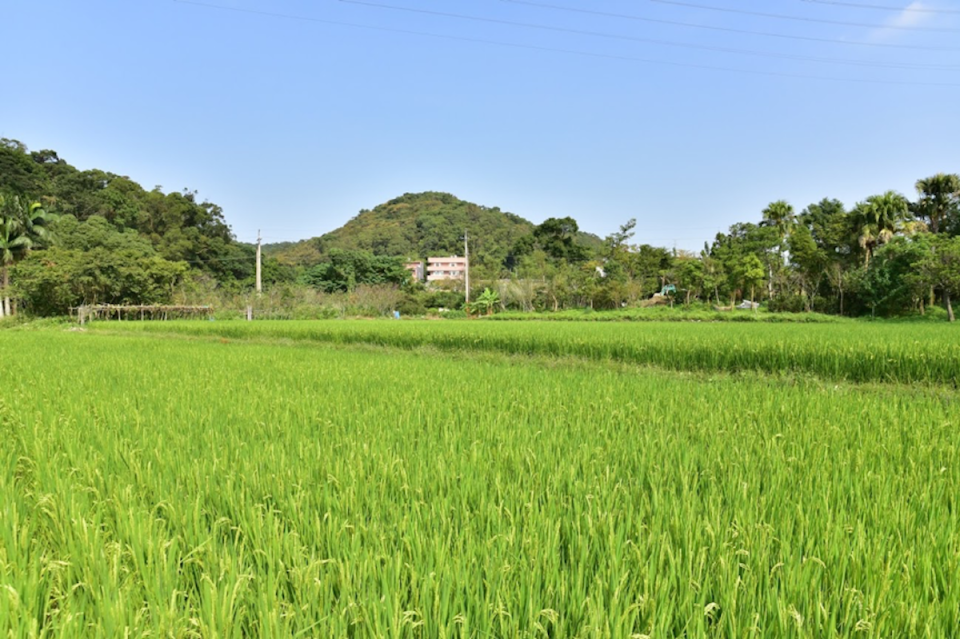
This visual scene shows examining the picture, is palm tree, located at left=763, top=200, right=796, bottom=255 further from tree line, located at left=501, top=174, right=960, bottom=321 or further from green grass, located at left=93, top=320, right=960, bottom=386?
green grass, located at left=93, top=320, right=960, bottom=386

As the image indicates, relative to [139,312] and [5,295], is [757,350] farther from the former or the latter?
[5,295]

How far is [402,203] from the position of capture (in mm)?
106875

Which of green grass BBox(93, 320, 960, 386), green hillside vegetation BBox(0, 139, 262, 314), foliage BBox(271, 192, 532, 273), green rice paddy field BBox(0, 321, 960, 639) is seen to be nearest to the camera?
green rice paddy field BBox(0, 321, 960, 639)

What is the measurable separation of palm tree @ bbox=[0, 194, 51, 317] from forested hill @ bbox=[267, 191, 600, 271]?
3558 centimetres

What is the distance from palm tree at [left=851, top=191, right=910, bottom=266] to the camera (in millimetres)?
27906

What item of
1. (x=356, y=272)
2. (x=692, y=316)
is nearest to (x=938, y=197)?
(x=692, y=316)

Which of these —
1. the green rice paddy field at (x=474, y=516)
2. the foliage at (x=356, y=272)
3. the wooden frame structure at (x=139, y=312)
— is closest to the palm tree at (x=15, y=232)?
the wooden frame structure at (x=139, y=312)

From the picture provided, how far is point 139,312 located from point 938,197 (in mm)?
49557

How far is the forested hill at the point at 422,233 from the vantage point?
77.3m

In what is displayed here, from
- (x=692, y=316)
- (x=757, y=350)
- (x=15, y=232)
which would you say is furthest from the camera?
(x=15, y=232)

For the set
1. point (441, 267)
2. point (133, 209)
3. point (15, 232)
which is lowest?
point (15, 232)

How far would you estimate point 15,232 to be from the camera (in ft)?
107

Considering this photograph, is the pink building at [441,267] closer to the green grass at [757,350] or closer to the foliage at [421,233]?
the foliage at [421,233]

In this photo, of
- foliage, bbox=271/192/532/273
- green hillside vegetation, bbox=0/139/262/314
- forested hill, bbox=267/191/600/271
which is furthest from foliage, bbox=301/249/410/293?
foliage, bbox=271/192/532/273
